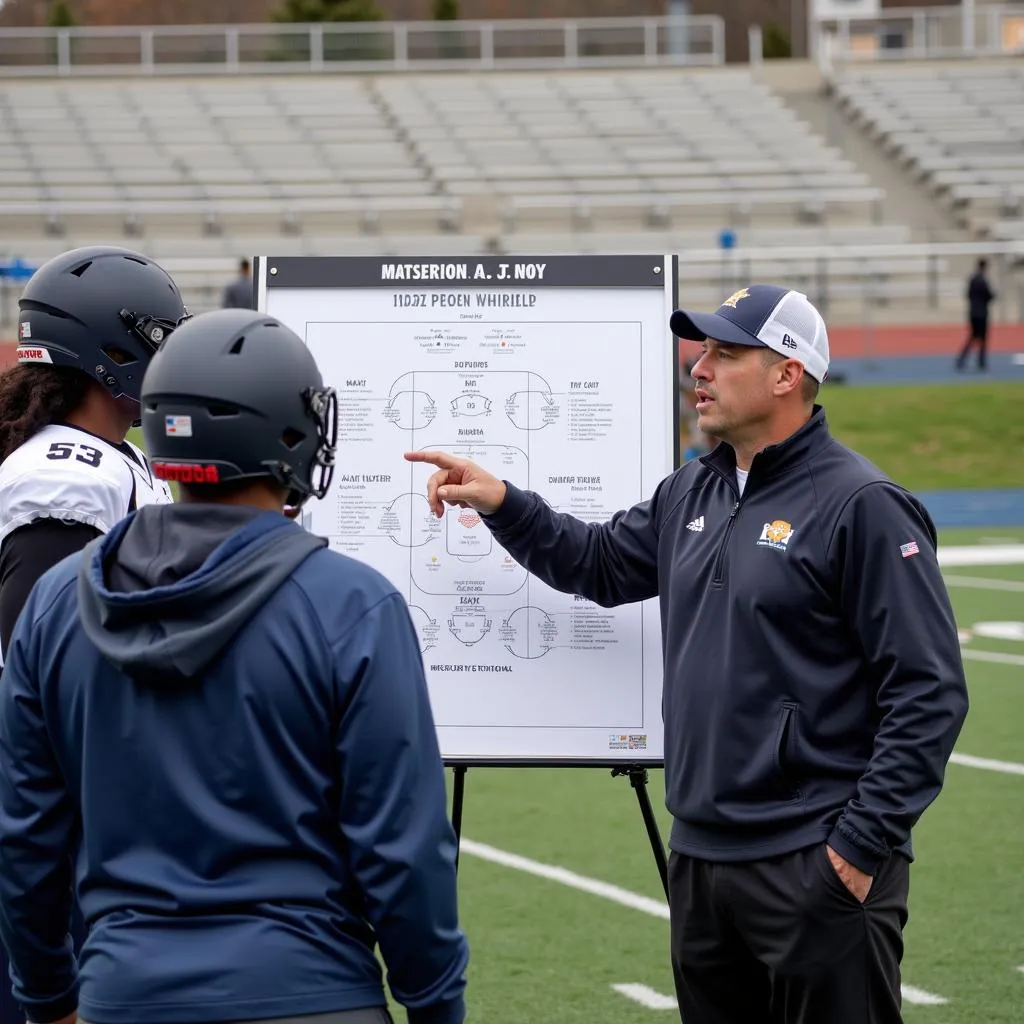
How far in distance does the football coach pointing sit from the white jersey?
122cm

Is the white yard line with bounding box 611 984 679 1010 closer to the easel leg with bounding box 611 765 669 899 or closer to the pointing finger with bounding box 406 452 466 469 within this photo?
the easel leg with bounding box 611 765 669 899

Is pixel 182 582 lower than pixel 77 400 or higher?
lower

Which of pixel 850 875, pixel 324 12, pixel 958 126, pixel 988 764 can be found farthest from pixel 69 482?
pixel 324 12

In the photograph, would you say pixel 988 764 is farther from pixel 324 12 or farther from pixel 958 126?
pixel 324 12

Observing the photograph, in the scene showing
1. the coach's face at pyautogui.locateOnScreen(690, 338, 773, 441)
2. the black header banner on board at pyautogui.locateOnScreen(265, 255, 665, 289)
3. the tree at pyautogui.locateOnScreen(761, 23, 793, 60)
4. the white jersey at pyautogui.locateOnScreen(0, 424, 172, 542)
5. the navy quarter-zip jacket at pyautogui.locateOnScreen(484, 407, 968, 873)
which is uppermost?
the tree at pyautogui.locateOnScreen(761, 23, 793, 60)

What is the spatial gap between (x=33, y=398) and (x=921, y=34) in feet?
135

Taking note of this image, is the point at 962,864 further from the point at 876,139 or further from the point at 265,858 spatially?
the point at 876,139

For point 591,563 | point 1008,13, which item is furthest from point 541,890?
point 1008,13

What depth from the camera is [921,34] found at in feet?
136

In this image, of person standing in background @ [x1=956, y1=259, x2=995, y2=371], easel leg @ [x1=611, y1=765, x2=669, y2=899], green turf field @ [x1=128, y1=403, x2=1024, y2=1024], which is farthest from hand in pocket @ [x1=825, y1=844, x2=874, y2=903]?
person standing in background @ [x1=956, y1=259, x2=995, y2=371]

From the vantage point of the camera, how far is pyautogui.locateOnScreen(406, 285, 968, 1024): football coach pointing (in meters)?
3.34

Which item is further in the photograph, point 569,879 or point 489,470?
point 569,879

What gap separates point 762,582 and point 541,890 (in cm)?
347

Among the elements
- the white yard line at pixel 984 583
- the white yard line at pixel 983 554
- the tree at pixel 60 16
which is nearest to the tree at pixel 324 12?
the tree at pixel 60 16
